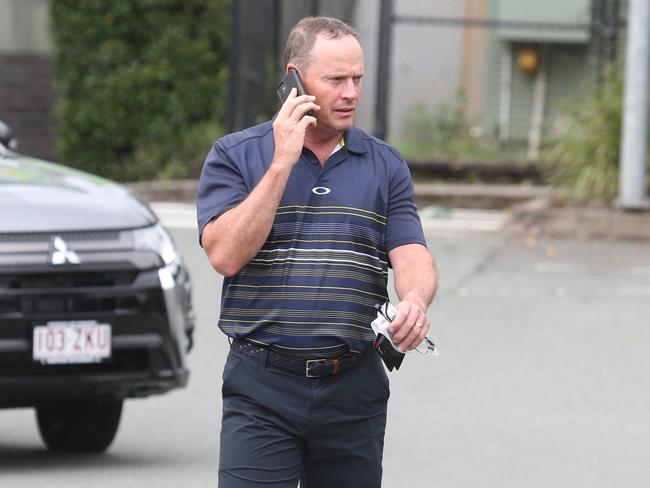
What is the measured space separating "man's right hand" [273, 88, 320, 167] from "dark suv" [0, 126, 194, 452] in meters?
2.94

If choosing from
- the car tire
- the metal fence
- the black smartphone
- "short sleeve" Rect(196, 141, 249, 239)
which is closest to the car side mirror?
the car tire

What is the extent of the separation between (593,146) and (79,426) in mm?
9251

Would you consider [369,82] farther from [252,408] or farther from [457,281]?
[252,408]

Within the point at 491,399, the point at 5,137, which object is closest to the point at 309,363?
the point at 5,137

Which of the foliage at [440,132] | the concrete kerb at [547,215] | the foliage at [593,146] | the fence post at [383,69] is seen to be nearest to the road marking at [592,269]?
the concrete kerb at [547,215]

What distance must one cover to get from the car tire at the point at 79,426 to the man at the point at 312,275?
3378 millimetres

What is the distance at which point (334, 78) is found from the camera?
450cm

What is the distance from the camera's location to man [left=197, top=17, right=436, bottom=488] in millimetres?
4496

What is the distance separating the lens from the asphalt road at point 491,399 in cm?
772

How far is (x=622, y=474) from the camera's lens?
773 centimetres

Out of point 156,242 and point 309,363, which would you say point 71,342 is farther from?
point 309,363

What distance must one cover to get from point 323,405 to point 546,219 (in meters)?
11.2

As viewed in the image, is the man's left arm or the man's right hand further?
the man's right hand

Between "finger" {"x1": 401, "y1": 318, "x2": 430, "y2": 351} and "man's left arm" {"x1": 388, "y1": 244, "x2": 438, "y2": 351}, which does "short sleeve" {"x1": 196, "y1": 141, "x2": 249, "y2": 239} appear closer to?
"man's left arm" {"x1": 388, "y1": 244, "x2": 438, "y2": 351}
